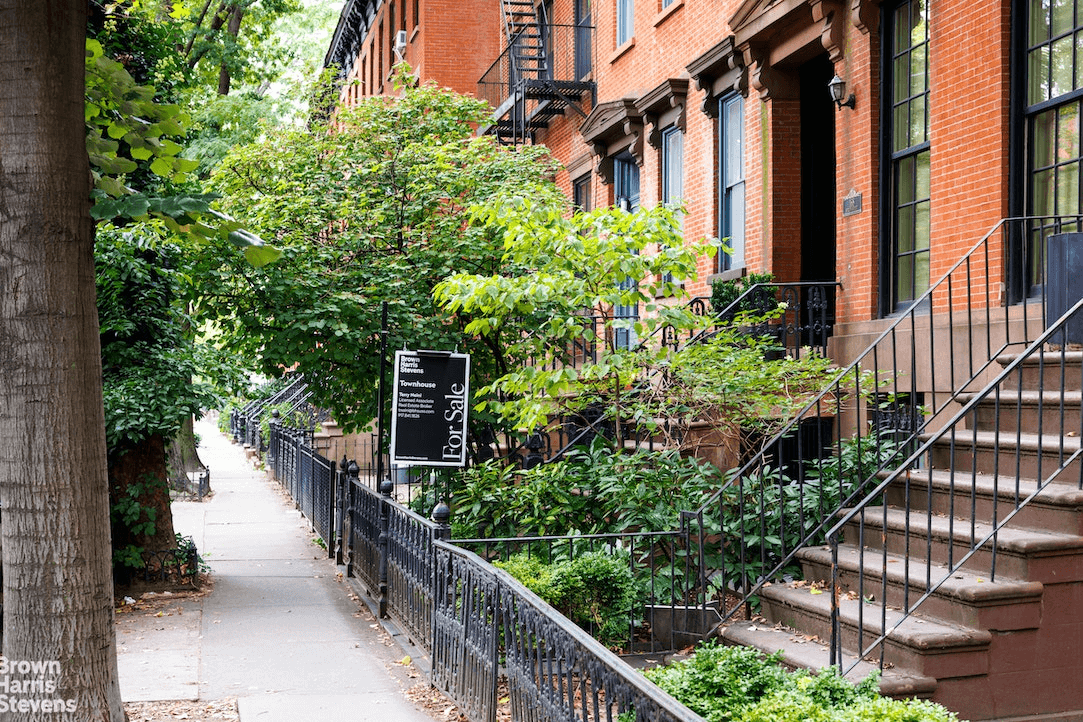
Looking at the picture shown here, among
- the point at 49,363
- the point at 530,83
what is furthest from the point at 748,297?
the point at 49,363

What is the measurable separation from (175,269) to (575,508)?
499 centimetres

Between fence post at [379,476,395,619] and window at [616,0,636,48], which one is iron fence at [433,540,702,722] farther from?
window at [616,0,636,48]

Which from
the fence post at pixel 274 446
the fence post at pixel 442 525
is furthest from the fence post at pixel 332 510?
the fence post at pixel 274 446

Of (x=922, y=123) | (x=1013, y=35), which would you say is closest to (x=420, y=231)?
(x=922, y=123)

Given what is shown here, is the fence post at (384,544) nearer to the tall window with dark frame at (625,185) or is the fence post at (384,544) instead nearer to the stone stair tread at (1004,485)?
the stone stair tread at (1004,485)

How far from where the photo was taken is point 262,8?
2316cm

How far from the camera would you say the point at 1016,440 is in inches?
282

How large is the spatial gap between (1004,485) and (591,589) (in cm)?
275

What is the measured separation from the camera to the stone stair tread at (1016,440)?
6980mm

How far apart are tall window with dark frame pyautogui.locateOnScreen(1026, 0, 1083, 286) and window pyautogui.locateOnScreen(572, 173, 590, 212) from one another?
1048 cm

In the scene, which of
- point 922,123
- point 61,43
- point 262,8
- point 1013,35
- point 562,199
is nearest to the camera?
point 61,43

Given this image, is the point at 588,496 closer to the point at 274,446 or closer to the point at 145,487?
the point at 145,487

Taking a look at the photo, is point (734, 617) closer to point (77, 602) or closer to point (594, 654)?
point (594, 654)

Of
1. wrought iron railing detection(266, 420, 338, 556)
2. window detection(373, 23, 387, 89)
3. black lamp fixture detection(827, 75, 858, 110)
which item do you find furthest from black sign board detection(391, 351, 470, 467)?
window detection(373, 23, 387, 89)
